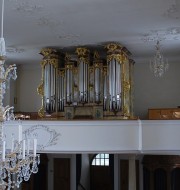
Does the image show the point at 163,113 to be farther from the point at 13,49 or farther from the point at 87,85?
the point at 13,49

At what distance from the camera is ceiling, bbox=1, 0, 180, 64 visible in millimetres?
6723

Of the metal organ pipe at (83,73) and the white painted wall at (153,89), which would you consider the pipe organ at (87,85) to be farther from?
the white painted wall at (153,89)

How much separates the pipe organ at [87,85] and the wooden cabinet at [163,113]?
44.3 inches

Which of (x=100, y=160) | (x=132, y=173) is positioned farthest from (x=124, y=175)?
(x=100, y=160)

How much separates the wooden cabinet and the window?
3.51 meters

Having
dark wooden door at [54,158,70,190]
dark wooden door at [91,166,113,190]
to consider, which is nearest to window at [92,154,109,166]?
dark wooden door at [91,166,113,190]

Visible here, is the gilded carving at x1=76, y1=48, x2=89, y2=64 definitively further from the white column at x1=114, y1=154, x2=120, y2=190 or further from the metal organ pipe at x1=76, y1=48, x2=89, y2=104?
the white column at x1=114, y1=154, x2=120, y2=190

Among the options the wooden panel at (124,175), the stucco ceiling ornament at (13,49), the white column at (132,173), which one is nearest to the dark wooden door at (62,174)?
the wooden panel at (124,175)

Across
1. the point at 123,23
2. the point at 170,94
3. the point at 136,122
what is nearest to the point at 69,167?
the point at 170,94

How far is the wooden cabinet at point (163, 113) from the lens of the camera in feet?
34.4

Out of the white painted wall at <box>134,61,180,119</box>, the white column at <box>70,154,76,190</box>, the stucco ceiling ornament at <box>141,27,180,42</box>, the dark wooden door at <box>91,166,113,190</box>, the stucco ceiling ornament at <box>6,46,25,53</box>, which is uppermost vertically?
the stucco ceiling ornament at <box>141,27,180,42</box>

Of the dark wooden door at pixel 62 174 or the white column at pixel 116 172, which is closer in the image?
the white column at pixel 116 172

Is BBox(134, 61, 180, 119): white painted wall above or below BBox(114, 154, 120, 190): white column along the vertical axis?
above

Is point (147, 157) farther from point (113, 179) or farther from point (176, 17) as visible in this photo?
point (176, 17)
